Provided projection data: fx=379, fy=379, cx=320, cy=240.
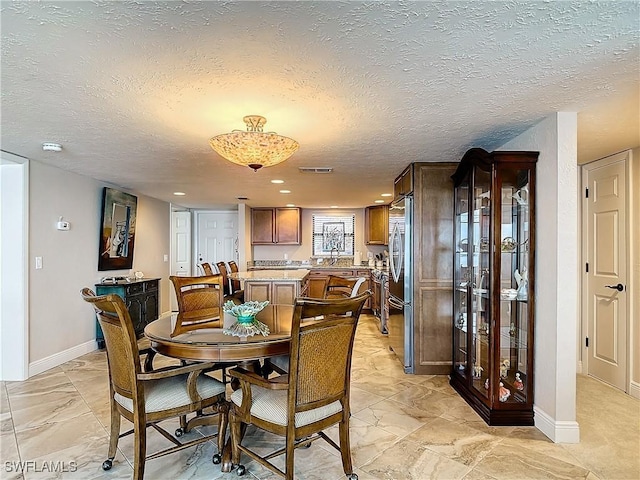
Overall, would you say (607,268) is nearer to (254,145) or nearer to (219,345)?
(254,145)

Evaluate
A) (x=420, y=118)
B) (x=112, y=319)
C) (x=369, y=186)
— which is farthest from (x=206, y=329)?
(x=369, y=186)

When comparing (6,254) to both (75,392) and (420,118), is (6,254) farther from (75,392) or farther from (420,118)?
A: (420,118)

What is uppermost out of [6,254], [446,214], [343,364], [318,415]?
[446,214]

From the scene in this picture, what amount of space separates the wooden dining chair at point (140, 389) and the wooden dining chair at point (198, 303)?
0.59 meters

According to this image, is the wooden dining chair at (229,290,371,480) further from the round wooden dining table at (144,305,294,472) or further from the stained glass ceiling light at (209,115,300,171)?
the stained glass ceiling light at (209,115,300,171)

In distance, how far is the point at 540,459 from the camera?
2289 mm

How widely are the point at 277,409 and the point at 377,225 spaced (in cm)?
583

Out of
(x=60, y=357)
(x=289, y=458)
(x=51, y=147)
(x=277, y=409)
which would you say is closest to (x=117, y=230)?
(x=60, y=357)

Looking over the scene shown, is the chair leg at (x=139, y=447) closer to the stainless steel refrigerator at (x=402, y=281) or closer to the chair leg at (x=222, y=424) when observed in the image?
the chair leg at (x=222, y=424)

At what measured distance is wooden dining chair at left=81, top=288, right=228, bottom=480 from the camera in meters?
1.95

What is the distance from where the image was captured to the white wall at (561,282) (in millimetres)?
2504

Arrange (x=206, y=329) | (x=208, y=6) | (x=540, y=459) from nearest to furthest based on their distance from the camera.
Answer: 1. (x=208, y=6)
2. (x=540, y=459)
3. (x=206, y=329)

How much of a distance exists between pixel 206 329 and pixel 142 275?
12.6ft

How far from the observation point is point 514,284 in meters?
2.93
